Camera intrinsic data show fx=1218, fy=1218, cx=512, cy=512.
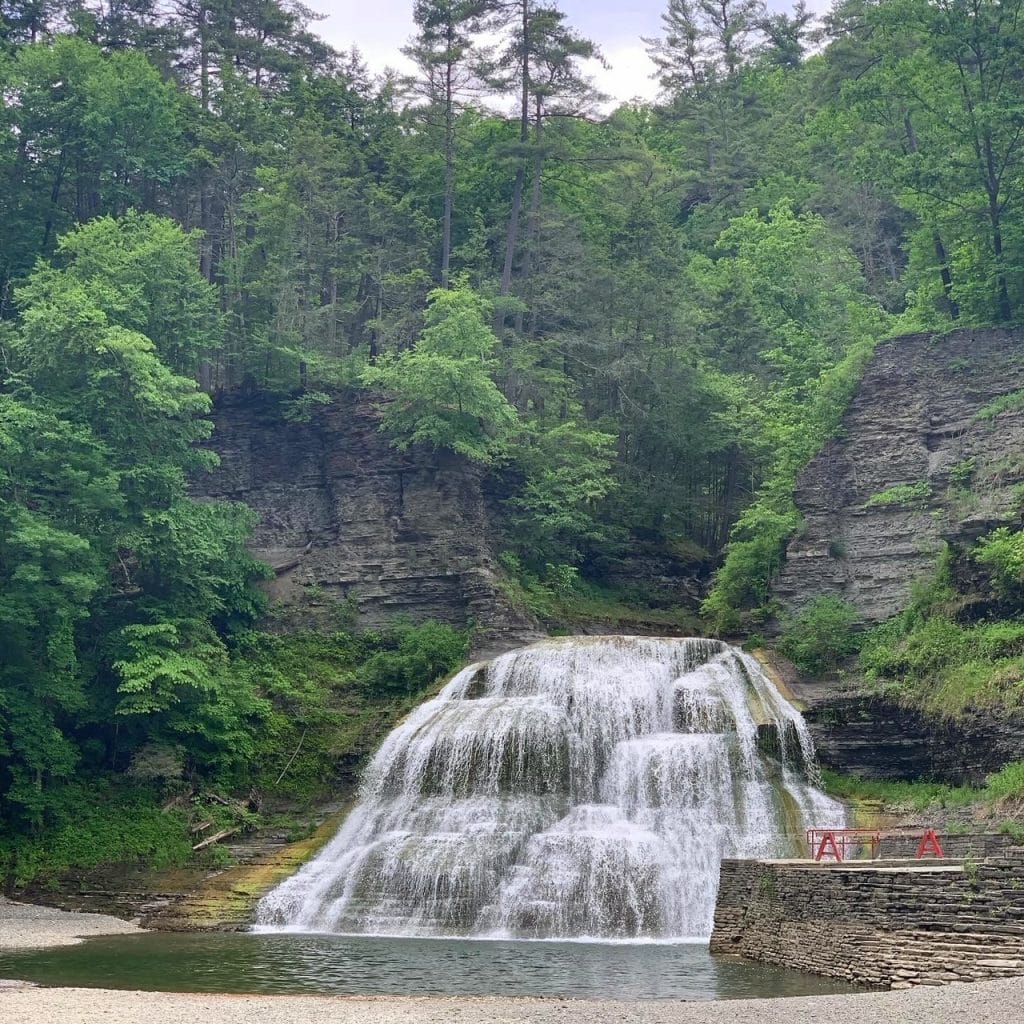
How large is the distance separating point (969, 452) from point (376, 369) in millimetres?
16919

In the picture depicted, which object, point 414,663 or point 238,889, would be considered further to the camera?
point 414,663

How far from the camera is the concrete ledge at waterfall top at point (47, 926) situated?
794 inches

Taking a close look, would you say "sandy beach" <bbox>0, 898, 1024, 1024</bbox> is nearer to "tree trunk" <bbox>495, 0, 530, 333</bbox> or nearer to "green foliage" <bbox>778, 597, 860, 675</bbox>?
"green foliage" <bbox>778, 597, 860, 675</bbox>

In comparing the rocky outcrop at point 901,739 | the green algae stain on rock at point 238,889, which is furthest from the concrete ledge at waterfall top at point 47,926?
the rocky outcrop at point 901,739

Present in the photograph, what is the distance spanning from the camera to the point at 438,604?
34.8m

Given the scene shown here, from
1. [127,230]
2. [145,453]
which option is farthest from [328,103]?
[145,453]

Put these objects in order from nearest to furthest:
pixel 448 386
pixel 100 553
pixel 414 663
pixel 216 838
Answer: pixel 216 838, pixel 100 553, pixel 414 663, pixel 448 386

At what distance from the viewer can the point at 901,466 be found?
107ft

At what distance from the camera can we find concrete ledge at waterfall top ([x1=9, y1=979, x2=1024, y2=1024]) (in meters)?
11.6

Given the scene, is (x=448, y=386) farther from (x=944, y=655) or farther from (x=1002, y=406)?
(x=944, y=655)

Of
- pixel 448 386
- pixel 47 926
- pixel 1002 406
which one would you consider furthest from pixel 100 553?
pixel 1002 406

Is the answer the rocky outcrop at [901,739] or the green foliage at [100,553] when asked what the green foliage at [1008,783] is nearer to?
the rocky outcrop at [901,739]

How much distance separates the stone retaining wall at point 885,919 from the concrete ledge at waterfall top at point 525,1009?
1196mm

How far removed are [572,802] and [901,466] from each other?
44.7 feet
